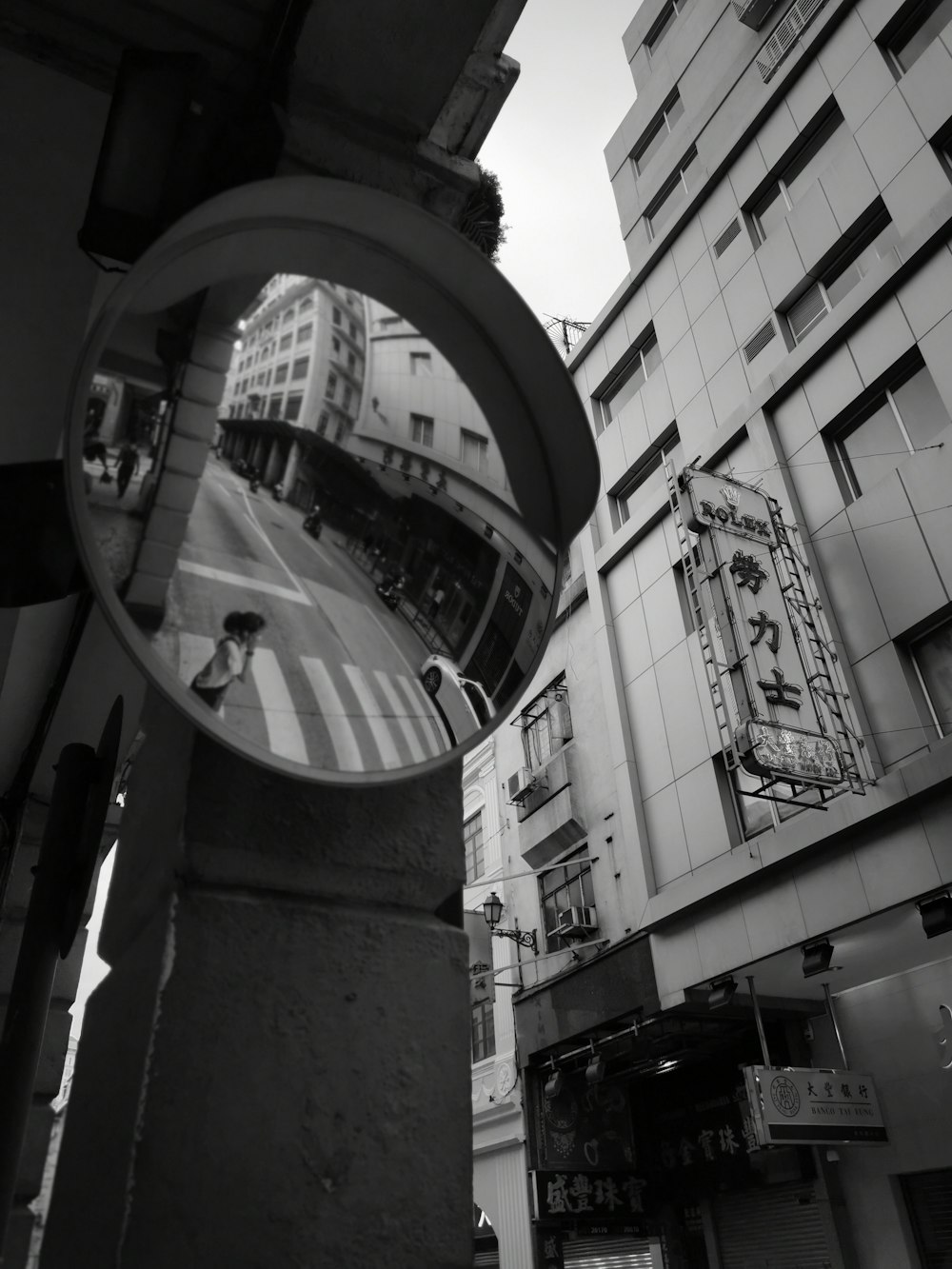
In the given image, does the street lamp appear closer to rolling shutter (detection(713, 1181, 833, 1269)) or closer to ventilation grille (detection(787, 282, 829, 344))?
rolling shutter (detection(713, 1181, 833, 1269))

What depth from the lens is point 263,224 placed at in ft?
3.86

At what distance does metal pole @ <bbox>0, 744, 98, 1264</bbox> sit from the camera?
198 centimetres

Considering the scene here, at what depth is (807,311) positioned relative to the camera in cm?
1169

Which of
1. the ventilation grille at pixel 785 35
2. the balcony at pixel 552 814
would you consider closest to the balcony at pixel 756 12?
the ventilation grille at pixel 785 35

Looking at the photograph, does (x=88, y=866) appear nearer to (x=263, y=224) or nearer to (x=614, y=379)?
(x=263, y=224)

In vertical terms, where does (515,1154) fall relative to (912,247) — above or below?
below

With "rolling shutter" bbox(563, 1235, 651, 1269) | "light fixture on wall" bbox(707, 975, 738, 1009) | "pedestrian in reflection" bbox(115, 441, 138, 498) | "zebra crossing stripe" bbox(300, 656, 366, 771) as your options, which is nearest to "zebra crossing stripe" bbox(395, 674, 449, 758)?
"zebra crossing stripe" bbox(300, 656, 366, 771)

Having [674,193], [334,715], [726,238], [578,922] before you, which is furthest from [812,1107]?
[674,193]

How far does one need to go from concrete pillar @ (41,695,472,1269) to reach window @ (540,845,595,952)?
1224 centimetres

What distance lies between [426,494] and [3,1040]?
1.81 m

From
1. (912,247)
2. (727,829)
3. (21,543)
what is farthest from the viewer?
(727,829)

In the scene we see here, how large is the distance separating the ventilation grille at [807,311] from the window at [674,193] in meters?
4.16

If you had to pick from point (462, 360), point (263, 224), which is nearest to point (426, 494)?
point (462, 360)

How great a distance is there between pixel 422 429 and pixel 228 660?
46 centimetres
